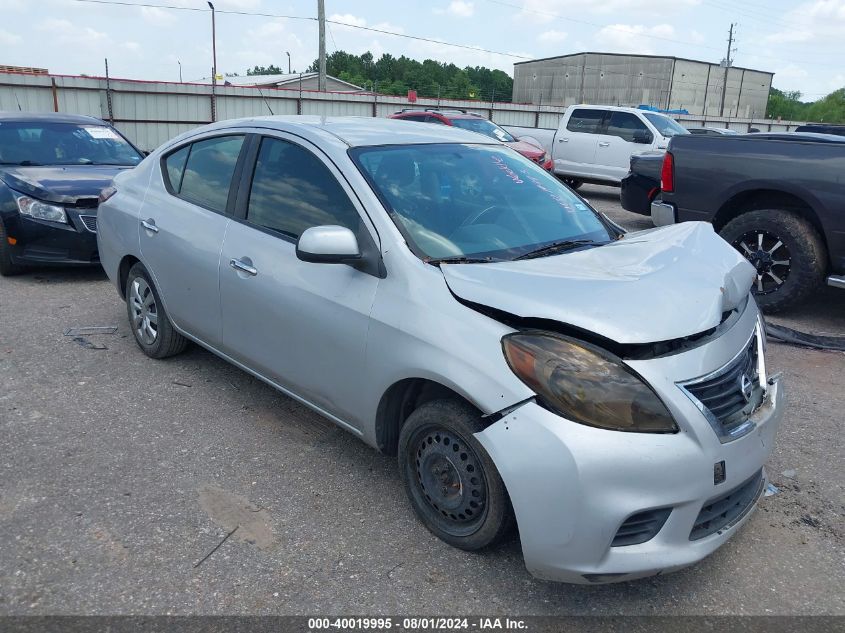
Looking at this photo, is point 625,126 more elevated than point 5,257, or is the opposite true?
point 625,126

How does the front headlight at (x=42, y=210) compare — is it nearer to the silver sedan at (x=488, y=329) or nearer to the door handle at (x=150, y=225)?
the door handle at (x=150, y=225)

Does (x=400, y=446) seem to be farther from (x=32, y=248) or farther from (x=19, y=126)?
(x=19, y=126)

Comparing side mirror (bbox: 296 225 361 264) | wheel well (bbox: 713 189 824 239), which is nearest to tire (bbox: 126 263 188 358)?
side mirror (bbox: 296 225 361 264)

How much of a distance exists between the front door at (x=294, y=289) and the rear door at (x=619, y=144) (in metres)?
11.2

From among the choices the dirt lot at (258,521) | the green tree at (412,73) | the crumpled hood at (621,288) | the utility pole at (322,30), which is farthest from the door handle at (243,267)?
the green tree at (412,73)

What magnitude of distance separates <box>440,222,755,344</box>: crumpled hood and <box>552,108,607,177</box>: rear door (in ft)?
38.0

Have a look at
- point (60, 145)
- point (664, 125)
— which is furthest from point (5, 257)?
point (664, 125)

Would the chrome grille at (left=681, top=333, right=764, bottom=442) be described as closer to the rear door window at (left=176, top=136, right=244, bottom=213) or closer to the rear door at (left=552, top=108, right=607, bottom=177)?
the rear door window at (left=176, top=136, right=244, bottom=213)

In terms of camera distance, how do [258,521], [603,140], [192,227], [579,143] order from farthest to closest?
[579,143] → [603,140] → [192,227] → [258,521]

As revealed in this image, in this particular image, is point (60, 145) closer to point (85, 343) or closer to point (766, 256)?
point (85, 343)

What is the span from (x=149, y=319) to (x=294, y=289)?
191cm

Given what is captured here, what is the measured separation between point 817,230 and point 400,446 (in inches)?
184

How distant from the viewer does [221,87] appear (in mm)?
22312

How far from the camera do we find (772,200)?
20.5ft
